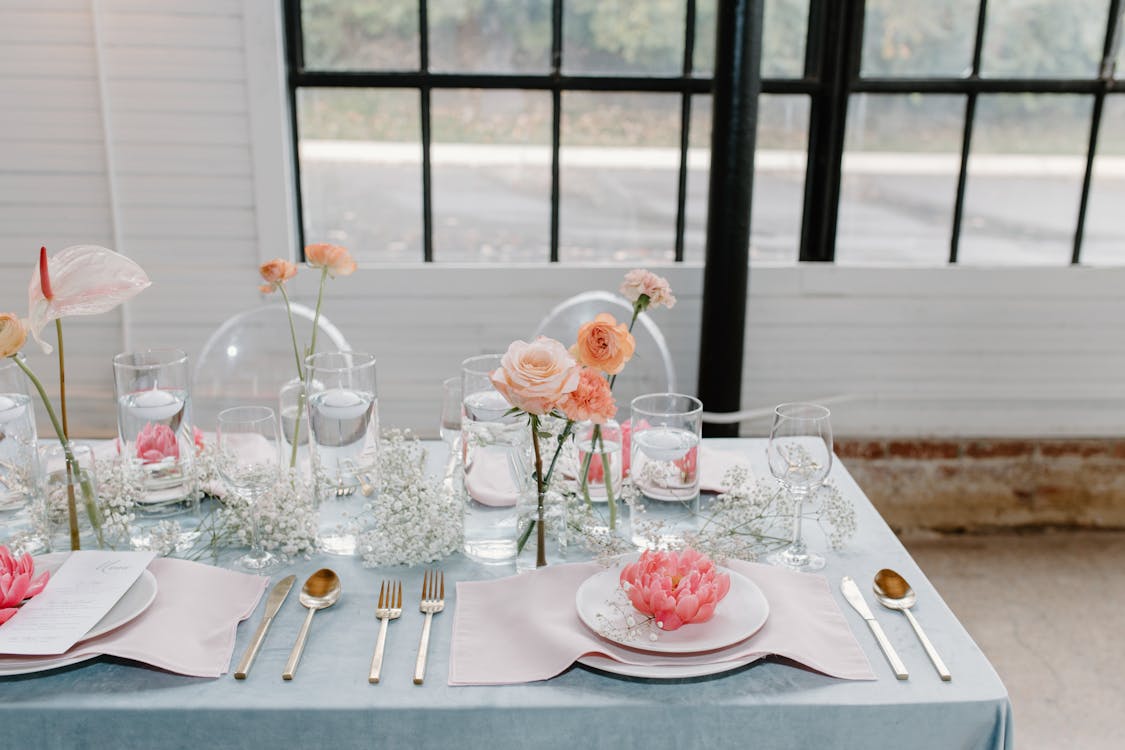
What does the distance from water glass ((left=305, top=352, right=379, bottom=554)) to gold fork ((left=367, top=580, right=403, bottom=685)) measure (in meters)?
0.15

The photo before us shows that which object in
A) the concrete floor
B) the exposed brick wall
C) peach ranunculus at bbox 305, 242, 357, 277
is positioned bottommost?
the concrete floor


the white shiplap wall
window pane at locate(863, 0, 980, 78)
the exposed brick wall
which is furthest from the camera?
the exposed brick wall

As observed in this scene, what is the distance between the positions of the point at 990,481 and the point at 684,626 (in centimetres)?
223

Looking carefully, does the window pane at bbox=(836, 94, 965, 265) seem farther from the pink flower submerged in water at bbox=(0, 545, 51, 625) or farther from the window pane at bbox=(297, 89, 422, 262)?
the pink flower submerged in water at bbox=(0, 545, 51, 625)

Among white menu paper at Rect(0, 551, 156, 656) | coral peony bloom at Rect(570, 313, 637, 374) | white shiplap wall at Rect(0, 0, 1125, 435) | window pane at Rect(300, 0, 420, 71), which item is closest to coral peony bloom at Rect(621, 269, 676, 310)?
coral peony bloom at Rect(570, 313, 637, 374)

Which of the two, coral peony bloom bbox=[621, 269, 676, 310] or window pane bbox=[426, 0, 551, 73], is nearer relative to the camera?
coral peony bloom bbox=[621, 269, 676, 310]

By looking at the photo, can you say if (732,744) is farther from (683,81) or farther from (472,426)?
(683,81)

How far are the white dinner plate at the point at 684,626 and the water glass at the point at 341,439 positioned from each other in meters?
0.37

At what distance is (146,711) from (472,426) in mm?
505

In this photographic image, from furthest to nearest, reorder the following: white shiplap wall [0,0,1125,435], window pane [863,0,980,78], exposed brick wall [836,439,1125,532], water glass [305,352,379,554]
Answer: exposed brick wall [836,439,1125,532], window pane [863,0,980,78], white shiplap wall [0,0,1125,435], water glass [305,352,379,554]

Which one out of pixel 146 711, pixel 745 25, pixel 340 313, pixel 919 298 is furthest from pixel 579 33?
pixel 146 711

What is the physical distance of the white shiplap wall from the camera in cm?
250

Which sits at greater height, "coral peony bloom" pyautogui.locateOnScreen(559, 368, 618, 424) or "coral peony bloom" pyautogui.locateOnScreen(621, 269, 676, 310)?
"coral peony bloom" pyautogui.locateOnScreen(621, 269, 676, 310)

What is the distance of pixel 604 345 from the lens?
1184 millimetres
